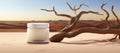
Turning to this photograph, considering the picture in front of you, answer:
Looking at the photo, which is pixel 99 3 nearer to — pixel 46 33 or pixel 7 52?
pixel 46 33

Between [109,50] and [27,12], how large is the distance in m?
0.71

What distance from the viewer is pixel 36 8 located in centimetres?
151

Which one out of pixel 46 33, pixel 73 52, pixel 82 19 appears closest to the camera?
pixel 73 52

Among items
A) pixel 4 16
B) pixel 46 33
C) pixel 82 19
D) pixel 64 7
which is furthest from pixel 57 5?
pixel 46 33

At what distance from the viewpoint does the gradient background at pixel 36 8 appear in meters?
1.50

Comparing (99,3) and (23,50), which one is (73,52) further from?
(99,3)

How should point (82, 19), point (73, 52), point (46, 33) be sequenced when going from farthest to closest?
point (82, 19), point (46, 33), point (73, 52)

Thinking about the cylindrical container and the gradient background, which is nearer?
the cylindrical container

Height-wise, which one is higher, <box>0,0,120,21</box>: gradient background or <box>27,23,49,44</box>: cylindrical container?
<box>0,0,120,21</box>: gradient background

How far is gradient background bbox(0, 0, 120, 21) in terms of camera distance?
150cm

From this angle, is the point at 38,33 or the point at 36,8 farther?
the point at 36,8

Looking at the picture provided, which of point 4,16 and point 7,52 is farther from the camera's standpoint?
point 4,16

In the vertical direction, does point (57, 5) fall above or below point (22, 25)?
above

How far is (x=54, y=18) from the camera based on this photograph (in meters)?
1.51
